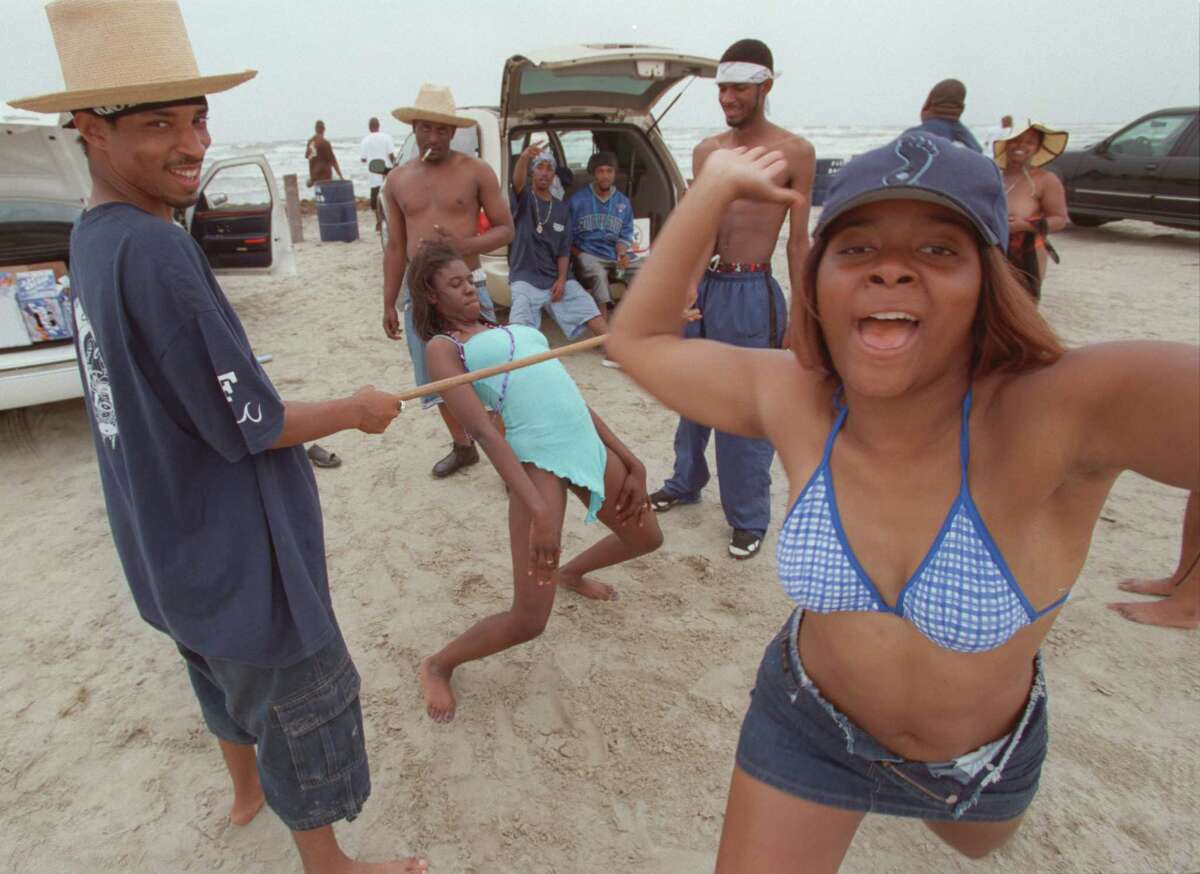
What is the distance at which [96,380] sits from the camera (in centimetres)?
159

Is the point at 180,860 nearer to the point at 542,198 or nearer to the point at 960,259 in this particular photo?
the point at 960,259

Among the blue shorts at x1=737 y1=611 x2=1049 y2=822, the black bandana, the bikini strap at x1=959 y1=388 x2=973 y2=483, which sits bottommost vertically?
the blue shorts at x1=737 y1=611 x2=1049 y2=822

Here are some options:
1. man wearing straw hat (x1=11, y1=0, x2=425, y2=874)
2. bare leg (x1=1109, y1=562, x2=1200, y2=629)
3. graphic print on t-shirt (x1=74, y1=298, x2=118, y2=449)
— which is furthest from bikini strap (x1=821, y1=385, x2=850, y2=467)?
bare leg (x1=1109, y1=562, x2=1200, y2=629)

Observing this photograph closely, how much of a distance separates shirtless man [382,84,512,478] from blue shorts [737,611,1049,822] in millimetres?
3167

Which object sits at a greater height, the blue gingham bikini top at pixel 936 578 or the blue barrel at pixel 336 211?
the blue gingham bikini top at pixel 936 578

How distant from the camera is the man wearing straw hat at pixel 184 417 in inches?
57.7

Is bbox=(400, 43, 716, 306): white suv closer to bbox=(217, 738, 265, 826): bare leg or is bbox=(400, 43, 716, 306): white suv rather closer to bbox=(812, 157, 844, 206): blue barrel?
bbox=(217, 738, 265, 826): bare leg

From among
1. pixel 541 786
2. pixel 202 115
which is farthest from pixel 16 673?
pixel 202 115

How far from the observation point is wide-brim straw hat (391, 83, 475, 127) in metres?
4.30

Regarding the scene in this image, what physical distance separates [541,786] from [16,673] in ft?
7.17

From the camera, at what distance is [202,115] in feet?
5.41

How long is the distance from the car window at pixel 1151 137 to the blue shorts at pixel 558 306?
348 inches

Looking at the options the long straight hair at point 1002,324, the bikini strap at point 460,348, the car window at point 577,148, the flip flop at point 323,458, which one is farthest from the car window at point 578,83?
the long straight hair at point 1002,324

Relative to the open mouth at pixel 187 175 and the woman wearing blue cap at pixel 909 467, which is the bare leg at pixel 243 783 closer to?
the woman wearing blue cap at pixel 909 467
